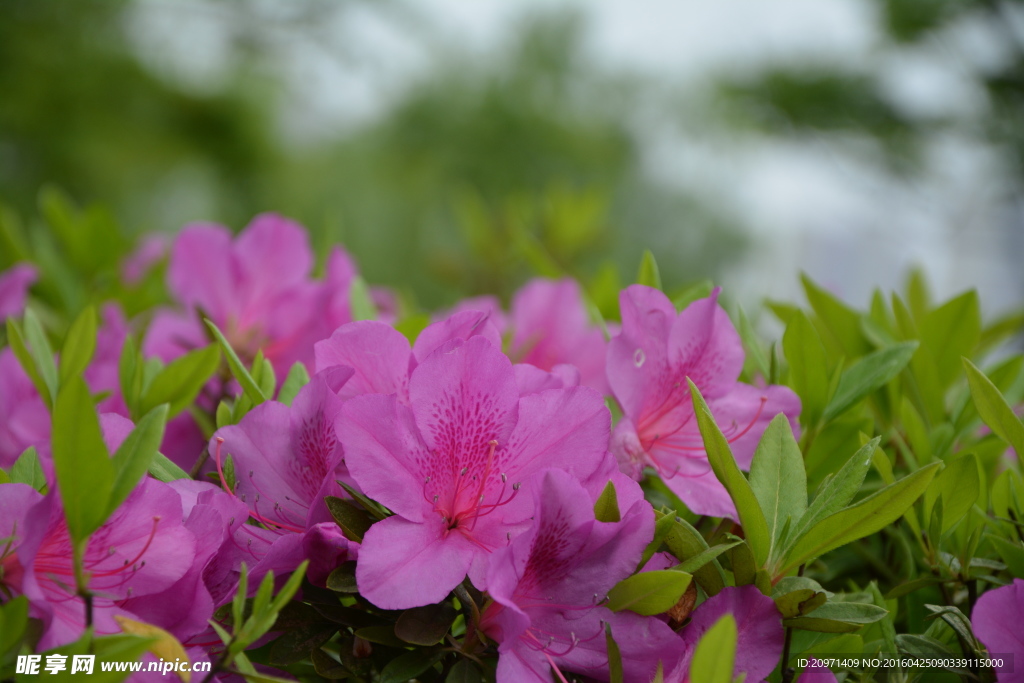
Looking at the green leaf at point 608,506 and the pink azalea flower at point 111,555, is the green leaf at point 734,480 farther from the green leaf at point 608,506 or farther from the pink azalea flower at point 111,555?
the pink azalea flower at point 111,555

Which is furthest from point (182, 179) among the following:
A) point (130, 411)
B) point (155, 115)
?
point (130, 411)

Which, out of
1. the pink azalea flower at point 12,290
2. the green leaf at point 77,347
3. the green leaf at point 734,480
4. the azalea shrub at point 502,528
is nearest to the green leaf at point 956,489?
the azalea shrub at point 502,528

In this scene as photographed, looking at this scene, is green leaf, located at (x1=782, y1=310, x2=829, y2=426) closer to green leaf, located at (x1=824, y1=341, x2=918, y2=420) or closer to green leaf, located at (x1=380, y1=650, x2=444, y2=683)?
green leaf, located at (x1=824, y1=341, x2=918, y2=420)

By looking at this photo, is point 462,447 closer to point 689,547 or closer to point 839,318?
point 689,547

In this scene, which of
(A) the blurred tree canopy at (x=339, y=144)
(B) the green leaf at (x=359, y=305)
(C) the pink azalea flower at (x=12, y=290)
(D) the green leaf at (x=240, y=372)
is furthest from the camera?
(A) the blurred tree canopy at (x=339, y=144)

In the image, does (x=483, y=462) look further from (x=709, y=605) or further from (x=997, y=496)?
(x=997, y=496)
